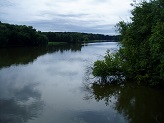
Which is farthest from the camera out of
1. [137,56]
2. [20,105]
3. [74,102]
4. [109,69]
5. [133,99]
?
[109,69]

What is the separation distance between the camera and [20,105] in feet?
51.1

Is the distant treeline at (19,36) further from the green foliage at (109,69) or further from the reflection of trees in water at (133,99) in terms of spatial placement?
the reflection of trees in water at (133,99)

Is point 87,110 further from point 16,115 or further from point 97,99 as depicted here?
point 16,115

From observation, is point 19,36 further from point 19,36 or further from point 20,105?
point 20,105

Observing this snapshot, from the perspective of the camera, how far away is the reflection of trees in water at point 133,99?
14.2 meters

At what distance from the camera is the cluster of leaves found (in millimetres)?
69594

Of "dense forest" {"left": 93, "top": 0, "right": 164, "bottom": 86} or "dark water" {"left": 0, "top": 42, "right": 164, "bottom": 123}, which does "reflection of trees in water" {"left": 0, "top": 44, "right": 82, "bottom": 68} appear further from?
"dense forest" {"left": 93, "top": 0, "right": 164, "bottom": 86}

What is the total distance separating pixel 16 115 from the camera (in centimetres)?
1380

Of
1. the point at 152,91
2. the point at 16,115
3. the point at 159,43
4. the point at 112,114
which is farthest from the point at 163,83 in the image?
the point at 16,115

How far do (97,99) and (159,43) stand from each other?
5714mm

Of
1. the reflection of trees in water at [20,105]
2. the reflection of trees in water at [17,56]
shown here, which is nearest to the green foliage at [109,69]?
the reflection of trees in water at [20,105]

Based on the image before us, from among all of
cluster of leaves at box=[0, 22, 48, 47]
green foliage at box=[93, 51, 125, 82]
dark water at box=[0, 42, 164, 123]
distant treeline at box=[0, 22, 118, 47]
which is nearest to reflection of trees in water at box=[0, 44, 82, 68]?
cluster of leaves at box=[0, 22, 48, 47]

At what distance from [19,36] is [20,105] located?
63.7 meters

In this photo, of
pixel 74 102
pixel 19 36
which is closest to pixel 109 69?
pixel 74 102
